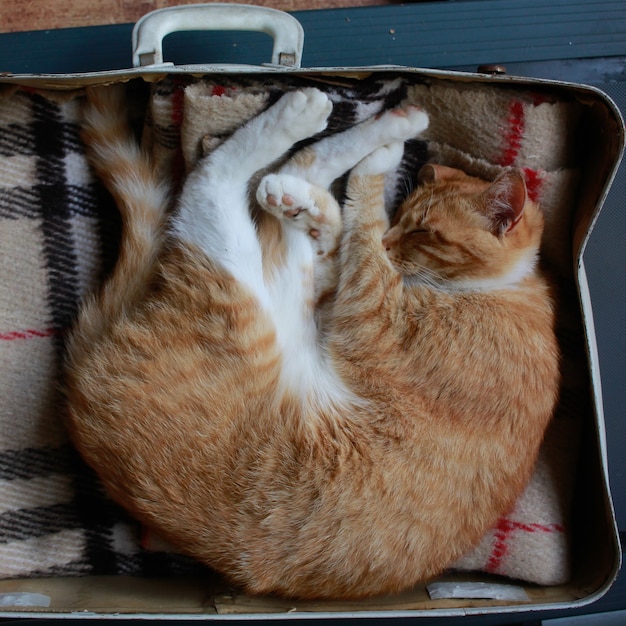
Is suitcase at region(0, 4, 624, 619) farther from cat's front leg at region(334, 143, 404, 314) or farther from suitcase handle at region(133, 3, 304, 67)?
cat's front leg at region(334, 143, 404, 314)

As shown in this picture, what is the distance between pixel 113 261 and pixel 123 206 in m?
0.15

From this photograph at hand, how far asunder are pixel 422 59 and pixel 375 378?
75cm

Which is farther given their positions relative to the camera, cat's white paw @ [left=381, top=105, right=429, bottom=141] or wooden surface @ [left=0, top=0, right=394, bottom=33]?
wooden surface @ [left=0, top=0, right=394, bottom=33]

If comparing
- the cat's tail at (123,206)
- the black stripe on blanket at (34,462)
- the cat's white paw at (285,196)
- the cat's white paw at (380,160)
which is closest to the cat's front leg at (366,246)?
the cat's white paw at (380,160)

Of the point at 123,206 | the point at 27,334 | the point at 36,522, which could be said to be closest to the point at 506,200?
the point at 123,206

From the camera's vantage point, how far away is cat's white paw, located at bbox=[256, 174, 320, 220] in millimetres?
1256

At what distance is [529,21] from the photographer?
1.41 meters

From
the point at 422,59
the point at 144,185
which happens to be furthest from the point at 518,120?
A: the point at 144,185

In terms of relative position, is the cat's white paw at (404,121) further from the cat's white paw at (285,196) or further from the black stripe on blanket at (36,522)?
the black stripe on blanket at (36,522)

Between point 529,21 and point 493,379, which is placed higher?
point 529,21

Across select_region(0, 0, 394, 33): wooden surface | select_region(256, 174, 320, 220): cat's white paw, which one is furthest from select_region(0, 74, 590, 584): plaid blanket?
select_region(0, 0, 394, 33): wooden surface

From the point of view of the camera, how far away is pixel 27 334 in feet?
4.41

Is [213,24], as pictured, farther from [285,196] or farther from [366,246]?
[366,246]

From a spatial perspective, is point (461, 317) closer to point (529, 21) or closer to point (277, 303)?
point (277, 303)
